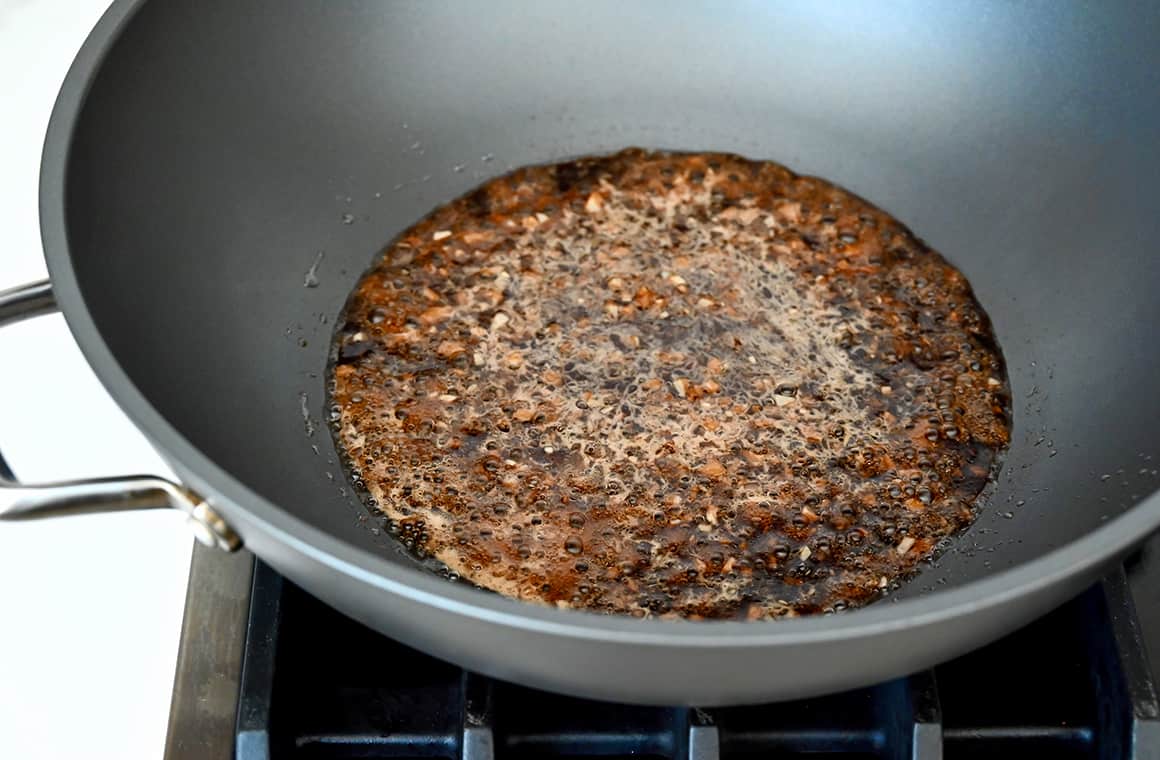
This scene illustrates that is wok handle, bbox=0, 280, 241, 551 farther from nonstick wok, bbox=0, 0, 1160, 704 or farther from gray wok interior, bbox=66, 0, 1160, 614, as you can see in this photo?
gray wok interior, bbox=66, 0, 1160, 614

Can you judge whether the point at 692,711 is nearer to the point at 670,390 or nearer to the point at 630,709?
the point at 630,709

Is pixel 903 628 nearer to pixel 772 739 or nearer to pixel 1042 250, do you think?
pixel 772 739

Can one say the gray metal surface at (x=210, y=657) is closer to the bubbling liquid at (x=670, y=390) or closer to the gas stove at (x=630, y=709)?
the gas stove at (x=630, y=709)

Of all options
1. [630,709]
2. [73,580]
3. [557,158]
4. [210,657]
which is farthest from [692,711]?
[557,158]

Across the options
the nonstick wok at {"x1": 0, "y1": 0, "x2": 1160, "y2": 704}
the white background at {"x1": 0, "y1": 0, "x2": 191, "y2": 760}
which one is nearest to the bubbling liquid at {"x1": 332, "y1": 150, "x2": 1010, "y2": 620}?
the nonstick wok at {"x1": 0, "y1": 0, "x2": 1160, "y2": 704}

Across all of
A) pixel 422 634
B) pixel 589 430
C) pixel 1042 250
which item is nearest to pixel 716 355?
pixel 589 430

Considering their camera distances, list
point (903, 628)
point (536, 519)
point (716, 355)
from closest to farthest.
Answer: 1. point (903, 628)
2. point (536, 519)
3. point (716, 355)
